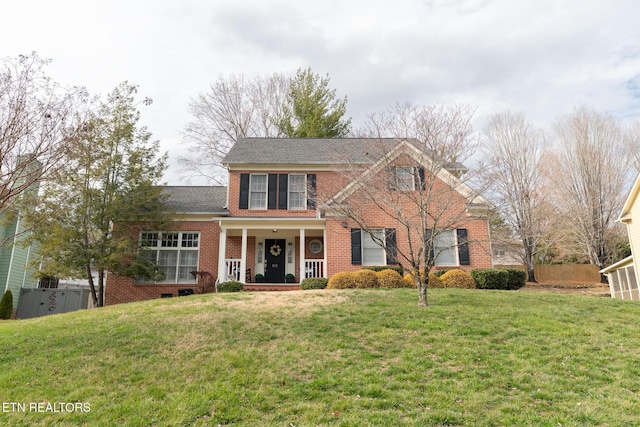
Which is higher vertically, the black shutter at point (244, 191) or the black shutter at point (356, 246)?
the black shutter at point (244, 191)

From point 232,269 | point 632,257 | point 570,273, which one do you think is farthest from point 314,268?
point 570,273

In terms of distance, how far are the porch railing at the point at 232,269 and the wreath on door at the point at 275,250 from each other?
1.74 metres

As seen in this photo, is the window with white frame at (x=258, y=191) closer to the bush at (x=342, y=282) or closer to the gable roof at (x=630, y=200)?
the bush at (x=342, y=282)

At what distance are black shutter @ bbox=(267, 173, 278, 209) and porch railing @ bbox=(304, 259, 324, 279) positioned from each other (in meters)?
3.18

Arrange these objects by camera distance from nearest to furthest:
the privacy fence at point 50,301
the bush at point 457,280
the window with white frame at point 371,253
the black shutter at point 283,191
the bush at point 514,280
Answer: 1. the bush at point 457,280
2. the bush at point 514,280
3. the window with white frame at point 371,253
4. the black shutter at point 283,191
5. the privacy fence at point 50,301

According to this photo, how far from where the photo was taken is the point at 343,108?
98.6 feet

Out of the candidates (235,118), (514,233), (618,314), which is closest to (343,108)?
(235,118)

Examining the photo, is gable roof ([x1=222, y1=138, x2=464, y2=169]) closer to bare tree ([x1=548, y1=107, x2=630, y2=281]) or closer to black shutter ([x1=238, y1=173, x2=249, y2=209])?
black shutter ([x1=238, y1=173, x2=249, y2=209])

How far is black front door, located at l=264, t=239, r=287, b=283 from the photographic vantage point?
17938 millimetres

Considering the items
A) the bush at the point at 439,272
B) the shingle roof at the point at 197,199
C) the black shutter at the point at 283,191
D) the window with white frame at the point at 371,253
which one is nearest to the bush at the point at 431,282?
the bush at the point at 439,272

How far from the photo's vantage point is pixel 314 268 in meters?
17.1

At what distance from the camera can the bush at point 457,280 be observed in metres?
14.4

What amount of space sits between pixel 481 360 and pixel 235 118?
28.2 metres

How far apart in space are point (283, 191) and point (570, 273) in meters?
17.5
